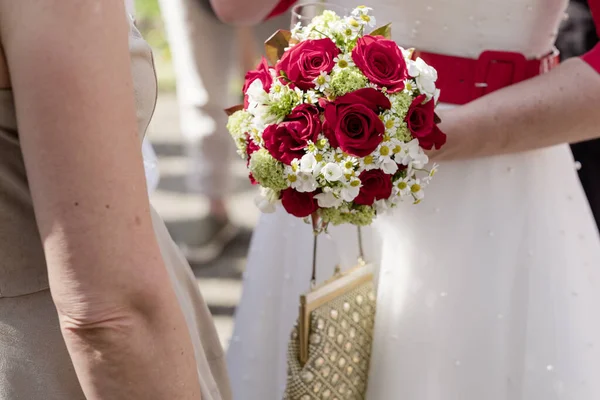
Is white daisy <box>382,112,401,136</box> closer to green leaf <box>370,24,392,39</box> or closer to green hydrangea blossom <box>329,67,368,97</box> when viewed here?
green hydrangea blossom <box>329,67,368,97</box>

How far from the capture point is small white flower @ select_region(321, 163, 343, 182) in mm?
1309

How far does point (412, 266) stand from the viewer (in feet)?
5.75

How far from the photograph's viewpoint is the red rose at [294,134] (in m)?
1.33

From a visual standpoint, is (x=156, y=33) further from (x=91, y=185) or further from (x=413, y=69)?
(x=91, y=185)

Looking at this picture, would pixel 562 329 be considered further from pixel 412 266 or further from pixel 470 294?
pixel 412 266

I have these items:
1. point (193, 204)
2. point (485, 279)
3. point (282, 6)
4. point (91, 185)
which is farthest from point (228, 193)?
point (91, 185)

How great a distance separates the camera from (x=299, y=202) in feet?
4.57

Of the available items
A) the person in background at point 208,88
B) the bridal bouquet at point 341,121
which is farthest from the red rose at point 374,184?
the person in background at point 208,88

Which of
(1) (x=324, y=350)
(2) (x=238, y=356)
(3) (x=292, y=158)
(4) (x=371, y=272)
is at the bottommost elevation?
(2) (x=238, y=356)

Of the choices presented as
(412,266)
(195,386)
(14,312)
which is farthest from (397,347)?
(14,312)

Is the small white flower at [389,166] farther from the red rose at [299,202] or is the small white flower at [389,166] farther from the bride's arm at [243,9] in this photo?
the bride's arm at [243,9]

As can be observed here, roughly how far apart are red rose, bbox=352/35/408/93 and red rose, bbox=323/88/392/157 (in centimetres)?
3

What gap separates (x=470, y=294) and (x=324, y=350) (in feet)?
1.30

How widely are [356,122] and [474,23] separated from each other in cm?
52
